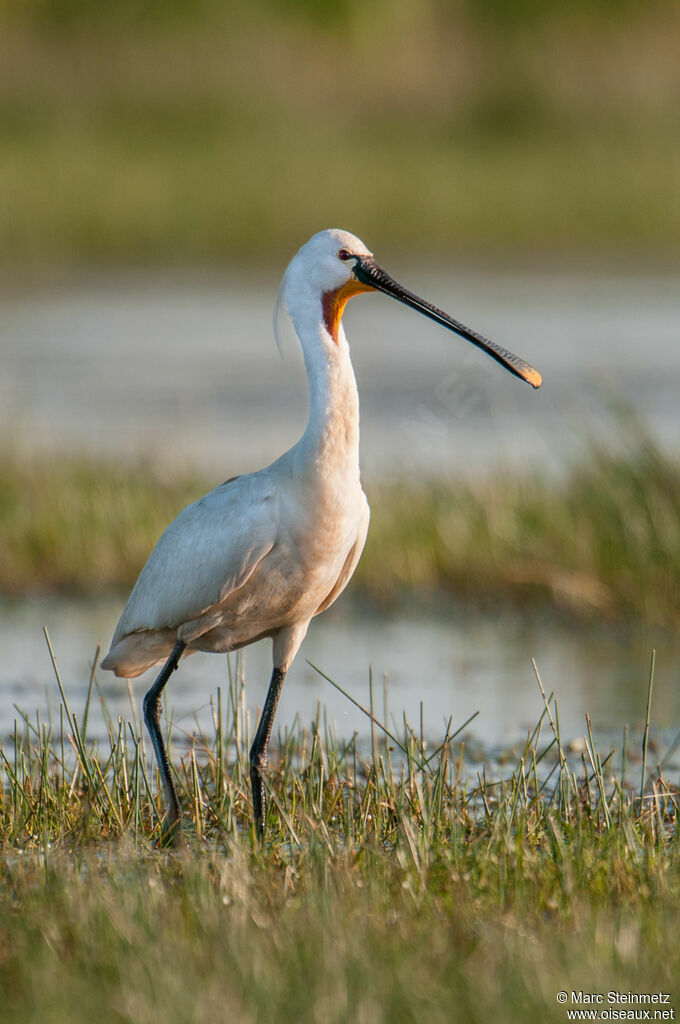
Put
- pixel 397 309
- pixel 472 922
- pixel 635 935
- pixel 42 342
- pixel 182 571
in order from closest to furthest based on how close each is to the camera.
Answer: pixel 635 935
pixel 472 922
pixel 182 571
pixel 42 342
pixel 397 309

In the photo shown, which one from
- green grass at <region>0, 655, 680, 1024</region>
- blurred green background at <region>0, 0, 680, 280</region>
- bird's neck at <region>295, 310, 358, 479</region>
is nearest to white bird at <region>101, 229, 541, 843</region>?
bird's neck at <region>295, 310, 358, 479</region>

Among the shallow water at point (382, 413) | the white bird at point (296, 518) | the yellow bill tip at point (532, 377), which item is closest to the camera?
the white bird at point (296, 518)

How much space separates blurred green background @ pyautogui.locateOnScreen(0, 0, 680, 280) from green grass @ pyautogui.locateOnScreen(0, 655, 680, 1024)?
17.6 metres

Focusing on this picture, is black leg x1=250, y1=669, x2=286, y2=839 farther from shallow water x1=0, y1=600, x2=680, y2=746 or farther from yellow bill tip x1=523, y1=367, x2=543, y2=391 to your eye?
yellow bill tip x1=523, y1=367, x2=543, y2=391

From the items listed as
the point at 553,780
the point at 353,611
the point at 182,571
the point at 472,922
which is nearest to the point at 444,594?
the point at 353,611

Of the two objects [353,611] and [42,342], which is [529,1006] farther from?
[42,342]

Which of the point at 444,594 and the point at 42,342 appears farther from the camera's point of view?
the point at 42,342

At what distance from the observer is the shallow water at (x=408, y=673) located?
22.1 feet

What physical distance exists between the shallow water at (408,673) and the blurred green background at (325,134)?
14.6 m

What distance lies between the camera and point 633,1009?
3.48 m

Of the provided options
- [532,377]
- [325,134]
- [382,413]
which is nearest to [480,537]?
[532,377]

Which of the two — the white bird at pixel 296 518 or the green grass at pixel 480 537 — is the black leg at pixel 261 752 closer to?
the white bird at pixel 296 518

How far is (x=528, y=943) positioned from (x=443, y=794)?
1031mm

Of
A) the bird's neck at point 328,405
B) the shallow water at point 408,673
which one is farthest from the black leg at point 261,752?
the shallow water at point 408,673
